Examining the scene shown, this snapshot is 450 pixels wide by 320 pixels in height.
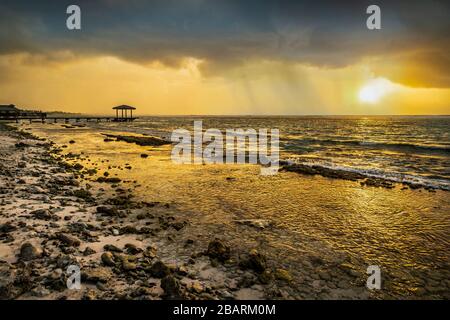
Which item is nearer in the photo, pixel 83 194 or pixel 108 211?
pixel 108 211

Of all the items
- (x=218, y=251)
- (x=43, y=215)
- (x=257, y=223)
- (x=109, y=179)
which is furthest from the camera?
(x=109, y=179)

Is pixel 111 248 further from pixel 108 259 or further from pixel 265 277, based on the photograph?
pixel 265 277

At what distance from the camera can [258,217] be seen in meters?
9.57

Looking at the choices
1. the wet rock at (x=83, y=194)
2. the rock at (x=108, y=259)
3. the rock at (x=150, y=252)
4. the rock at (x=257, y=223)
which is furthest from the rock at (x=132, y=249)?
the wet rock at (x=83, y=194)

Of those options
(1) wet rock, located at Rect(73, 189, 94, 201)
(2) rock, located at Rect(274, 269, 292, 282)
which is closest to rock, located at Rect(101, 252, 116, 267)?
(2) rock, located at Rect(274, 269, 292, 282)

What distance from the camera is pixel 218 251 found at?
6.54 meters

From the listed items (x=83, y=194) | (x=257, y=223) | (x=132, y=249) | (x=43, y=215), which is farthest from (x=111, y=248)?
(x=83, y=194)

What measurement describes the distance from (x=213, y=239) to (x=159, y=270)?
7.39ft

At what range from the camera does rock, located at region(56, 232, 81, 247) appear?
6.39 metres

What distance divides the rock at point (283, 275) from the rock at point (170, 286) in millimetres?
2205

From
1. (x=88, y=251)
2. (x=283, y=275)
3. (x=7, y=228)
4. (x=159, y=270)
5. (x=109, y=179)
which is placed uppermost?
(x=109, y=179)

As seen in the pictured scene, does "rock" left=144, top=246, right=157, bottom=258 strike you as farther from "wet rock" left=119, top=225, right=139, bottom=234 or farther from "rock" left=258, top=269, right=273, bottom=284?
"rock" left=258, top=269, right=273, bottom=284
